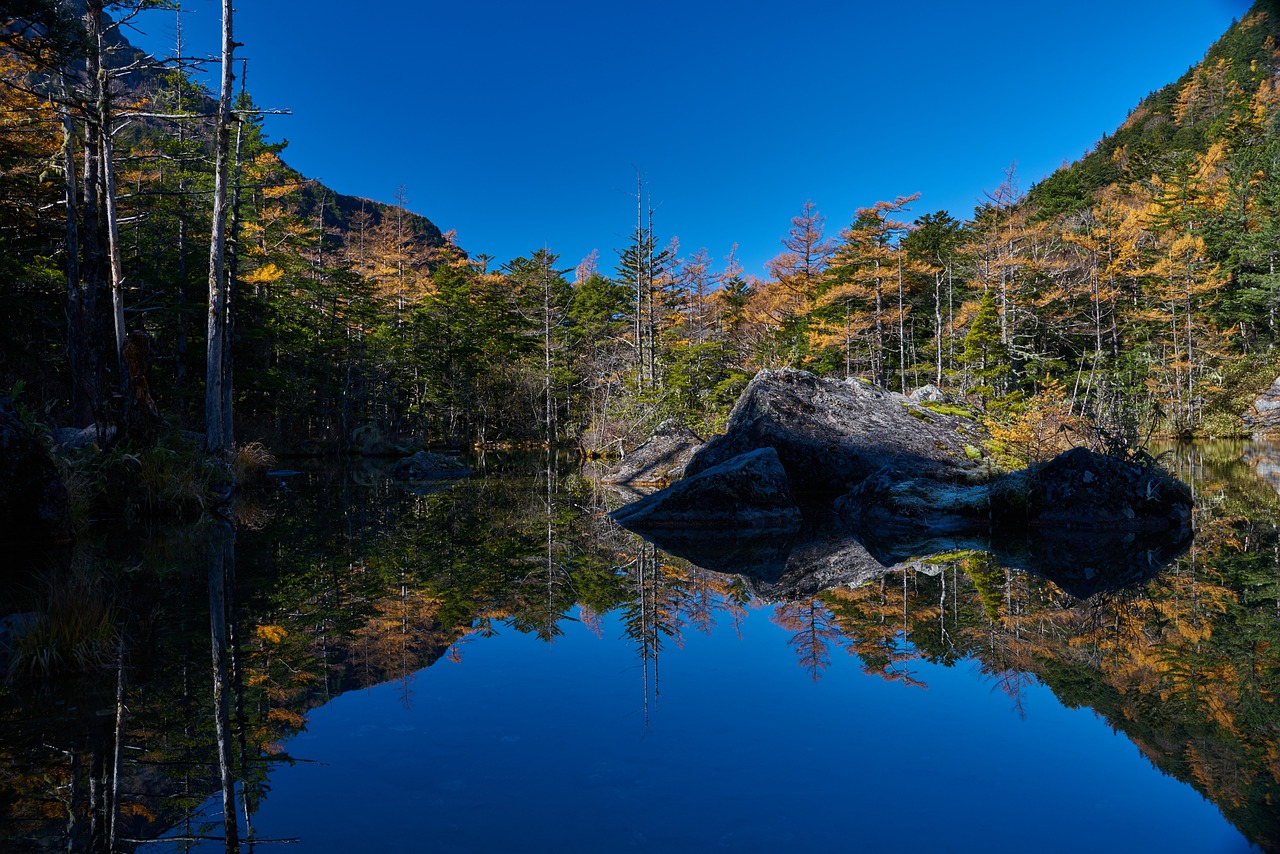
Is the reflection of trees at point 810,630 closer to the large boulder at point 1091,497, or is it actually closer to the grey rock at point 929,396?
the large boulder at point 1091,497

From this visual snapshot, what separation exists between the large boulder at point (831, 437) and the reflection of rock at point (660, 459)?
2.95 meters

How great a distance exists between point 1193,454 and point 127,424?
86.7ft

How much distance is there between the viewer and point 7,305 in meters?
15.6

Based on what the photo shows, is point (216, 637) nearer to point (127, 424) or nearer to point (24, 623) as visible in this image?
point (24, 623)

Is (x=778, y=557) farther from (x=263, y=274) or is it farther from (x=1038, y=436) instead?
(x=263, y=274)

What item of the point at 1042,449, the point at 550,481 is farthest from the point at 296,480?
the point at 1042,449

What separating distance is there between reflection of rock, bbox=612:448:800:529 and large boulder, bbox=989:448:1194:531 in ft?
8.67

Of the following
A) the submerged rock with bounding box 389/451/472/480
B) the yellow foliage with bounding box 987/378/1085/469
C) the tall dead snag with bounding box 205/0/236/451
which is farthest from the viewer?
the submerged rock with bounding box 389/451/472/480

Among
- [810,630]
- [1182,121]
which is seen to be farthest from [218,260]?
[1182,121]

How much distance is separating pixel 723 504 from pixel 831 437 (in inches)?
167

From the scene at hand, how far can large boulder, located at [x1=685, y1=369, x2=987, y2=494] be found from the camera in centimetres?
1188

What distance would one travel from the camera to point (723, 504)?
885cm

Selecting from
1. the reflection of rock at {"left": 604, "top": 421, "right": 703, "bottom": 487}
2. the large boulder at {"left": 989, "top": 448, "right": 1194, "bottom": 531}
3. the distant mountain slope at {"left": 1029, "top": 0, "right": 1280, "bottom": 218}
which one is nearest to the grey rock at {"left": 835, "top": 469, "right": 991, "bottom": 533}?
the large boulder at {"left": 989, "top": 448, "right": 1194, "bottom": 531}

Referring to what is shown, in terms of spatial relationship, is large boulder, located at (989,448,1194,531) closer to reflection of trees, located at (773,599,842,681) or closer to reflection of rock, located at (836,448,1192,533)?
reflection of rock, located at (836,448,1192,533)
